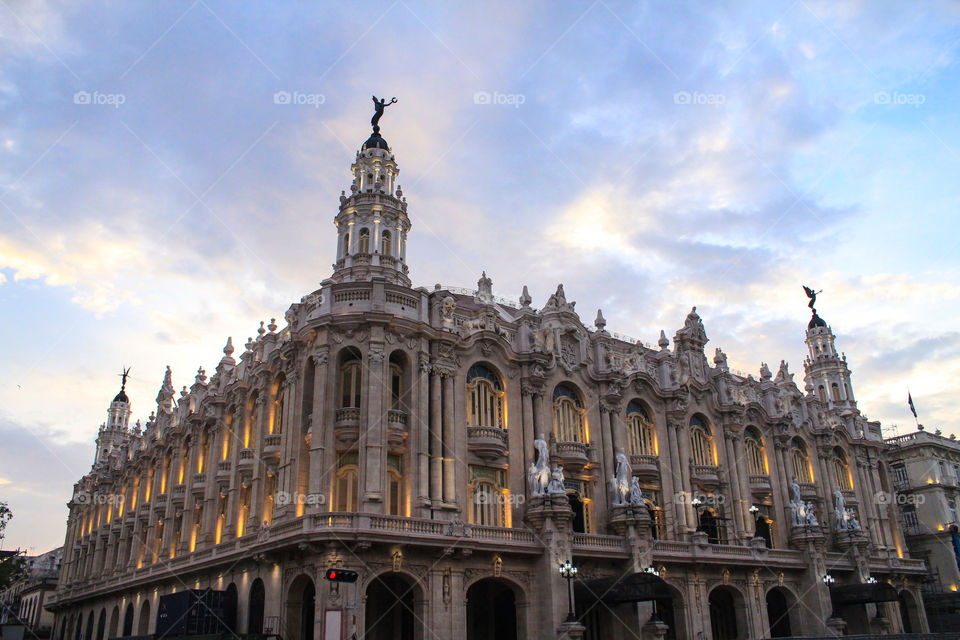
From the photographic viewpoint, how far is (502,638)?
43500 millimetres

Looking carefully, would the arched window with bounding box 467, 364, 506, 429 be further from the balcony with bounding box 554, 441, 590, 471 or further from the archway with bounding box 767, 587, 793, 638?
the archway with bounding box 767, 587, 793, 638

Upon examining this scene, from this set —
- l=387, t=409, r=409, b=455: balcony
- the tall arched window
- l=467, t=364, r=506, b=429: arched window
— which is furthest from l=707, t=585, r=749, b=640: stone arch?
l=387, t=409, r=409, b=455: balcony

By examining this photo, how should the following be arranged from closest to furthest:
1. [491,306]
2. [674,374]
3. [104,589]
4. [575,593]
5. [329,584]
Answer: [329,584], [575,593], [491,306], [674,374], [104,589]

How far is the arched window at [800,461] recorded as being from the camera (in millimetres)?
62406

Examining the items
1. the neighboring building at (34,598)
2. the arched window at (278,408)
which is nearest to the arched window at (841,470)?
the arched window at (278,408)

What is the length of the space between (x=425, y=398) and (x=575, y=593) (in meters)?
12.8

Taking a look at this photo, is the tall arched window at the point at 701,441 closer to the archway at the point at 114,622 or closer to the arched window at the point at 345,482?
the arched window at the point at 345,482

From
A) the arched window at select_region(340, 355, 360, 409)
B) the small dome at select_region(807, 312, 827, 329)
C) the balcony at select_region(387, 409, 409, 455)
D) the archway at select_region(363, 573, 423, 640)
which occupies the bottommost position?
the archway at select_region(363, 573, 423, 640)

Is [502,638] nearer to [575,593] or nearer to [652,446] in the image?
[575,593]

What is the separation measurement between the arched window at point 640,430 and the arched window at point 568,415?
13.2 feet

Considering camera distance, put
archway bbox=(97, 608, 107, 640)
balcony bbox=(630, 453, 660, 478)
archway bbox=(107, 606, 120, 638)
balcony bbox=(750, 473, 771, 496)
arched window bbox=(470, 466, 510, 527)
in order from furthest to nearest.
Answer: archway bbox=(97, 608, 107, 640) → archway bbox=(107, 606, 120, 638) → balcony bbox=(750, 473, 771, 496) → balcony bbox=(630, 453, 660, 478) → arched window bbox=(470, 466, 510, 527)

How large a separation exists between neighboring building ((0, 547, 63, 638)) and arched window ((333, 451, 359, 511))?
232ft

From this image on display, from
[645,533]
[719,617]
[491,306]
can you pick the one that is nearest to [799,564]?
[719,617]

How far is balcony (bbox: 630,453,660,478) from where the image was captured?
50.4 m
